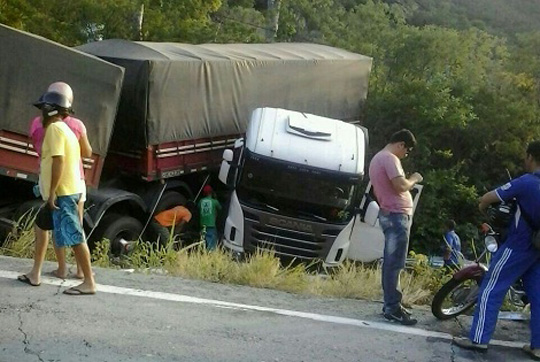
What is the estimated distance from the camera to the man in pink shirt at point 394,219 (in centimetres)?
662

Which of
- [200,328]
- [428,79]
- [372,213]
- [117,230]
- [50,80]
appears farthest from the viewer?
[428,79]

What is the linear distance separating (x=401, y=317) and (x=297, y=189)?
6.01 m

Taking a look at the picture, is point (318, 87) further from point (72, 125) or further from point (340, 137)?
point (72, 125)

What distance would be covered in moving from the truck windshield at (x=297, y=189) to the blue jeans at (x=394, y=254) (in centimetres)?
577

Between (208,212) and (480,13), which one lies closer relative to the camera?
(208,212)

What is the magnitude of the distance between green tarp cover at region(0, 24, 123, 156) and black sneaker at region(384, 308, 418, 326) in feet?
20.6

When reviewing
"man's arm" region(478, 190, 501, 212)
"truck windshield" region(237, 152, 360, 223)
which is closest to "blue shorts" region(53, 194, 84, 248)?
"man's arm" region(478, 190, 501, 212)

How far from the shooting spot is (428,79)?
23.3 meters

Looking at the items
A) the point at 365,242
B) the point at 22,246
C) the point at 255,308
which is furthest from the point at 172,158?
the point at 255,308

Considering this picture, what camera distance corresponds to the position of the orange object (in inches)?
527

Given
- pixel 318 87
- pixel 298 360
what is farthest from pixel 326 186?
pixel 298 360

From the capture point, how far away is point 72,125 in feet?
22.4

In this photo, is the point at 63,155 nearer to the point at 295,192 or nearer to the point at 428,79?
the point at 295,192

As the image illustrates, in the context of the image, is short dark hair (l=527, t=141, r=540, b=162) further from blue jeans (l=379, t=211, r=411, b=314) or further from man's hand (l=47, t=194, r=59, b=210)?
man's hand (l=47, t=194, r=59, b=210)
